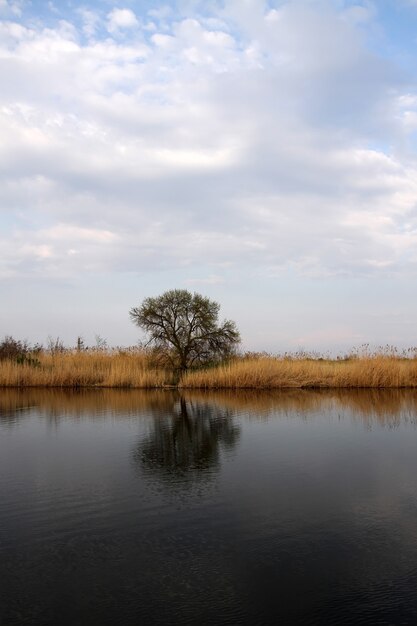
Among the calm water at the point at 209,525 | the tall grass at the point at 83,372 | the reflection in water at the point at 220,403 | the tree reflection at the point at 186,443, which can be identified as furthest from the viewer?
the tall grass at the point at 83,372

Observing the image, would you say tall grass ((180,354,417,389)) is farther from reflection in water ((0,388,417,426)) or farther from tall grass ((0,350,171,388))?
tall grass ((0,350,171,388))

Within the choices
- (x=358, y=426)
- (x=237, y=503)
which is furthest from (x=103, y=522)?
(x=358, y=426)

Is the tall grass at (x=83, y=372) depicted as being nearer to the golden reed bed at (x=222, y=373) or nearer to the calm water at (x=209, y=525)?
the golden reed bed at (x=222, y=373)

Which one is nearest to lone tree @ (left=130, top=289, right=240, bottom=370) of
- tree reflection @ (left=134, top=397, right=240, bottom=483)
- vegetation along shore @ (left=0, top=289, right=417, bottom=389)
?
vegetation along shore @ (left=0, top=289, right=417, bottom=389)

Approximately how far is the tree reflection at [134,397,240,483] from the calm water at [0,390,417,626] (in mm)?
46

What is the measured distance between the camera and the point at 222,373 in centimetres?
1958

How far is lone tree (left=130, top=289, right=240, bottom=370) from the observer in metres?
21.5

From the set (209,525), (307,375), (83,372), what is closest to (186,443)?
(209,525)

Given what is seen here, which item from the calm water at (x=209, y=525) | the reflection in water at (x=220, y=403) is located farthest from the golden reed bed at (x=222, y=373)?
the calm water at (x=209, y=525)

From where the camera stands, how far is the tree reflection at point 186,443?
755 centimetres

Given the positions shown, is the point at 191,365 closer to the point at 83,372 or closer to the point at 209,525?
the point at 83,372

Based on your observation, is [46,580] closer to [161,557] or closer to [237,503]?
[161,557]

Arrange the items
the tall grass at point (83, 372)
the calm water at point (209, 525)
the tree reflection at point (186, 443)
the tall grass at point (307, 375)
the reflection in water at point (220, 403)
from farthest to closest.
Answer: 1. the tall grass at point (83, 372)
2. the tall grass at point (307, 375)
3. the reflection in water at point (220, 403)
4. the tree reflection at point (186, 443)
5. the calm water at point (209, 525)

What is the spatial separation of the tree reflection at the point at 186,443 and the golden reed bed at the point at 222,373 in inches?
225
